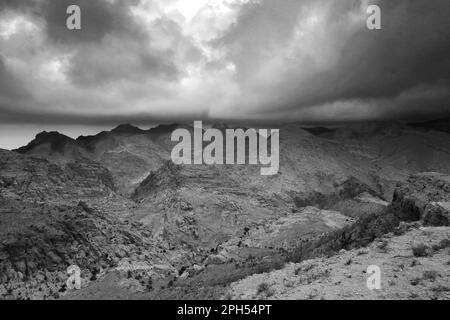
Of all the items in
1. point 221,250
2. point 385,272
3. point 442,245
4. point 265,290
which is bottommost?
point 221,250

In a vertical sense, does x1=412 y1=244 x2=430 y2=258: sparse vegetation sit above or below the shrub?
above

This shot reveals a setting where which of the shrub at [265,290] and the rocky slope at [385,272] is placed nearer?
the rocky slope at [385,272]

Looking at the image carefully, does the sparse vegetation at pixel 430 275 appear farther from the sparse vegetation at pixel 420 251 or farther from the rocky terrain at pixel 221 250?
the sparse vegetation at pixel 420 251

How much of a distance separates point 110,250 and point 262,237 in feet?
154

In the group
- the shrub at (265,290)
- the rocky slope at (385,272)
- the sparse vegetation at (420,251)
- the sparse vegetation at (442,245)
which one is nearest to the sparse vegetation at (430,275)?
the rocky slope at (385,272)

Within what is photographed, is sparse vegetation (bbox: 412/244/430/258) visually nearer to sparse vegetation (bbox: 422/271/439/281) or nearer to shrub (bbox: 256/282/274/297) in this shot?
sparse vegetation (bbox: 422/271/439/281)

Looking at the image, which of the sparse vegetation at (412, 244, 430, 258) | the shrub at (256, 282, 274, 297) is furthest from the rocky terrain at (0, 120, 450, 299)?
the sparse vegetation at (412, 244, 430, 258)

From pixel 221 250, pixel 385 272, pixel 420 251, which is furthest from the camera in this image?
pixel 221 250

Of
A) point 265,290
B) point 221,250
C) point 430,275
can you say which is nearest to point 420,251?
point 430,275

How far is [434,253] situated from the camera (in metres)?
25.3

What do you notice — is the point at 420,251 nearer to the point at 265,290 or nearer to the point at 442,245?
the point at 442,245

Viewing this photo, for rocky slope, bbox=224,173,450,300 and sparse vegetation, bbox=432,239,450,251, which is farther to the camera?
sparse vegetation, bbox=432,239,450,251

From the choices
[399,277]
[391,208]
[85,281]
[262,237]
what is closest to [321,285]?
[399,277]
